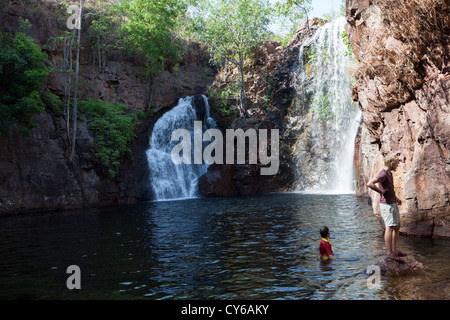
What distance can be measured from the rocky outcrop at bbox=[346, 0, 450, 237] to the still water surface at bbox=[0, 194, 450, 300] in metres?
1.04

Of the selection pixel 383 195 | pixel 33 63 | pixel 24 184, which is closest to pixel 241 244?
pixel 383 195

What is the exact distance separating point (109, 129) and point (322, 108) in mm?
16112

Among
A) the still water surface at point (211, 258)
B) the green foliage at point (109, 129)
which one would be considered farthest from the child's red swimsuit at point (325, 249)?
the green foliage at point (109, 129)

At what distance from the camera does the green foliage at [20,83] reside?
2088 cm

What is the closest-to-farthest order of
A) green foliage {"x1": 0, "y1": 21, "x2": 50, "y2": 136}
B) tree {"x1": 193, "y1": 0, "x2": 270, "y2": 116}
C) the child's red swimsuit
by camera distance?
the child's red swimsuit < green foliage {"x1": 0, "y1": 21, "x2": 50, "y2": 136} < tree {"x1": 193, "y1": 0, "x2": 270, "y2": 116}

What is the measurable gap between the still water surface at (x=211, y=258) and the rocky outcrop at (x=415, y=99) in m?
1.04

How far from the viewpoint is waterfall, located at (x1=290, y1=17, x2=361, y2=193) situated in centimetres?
2952

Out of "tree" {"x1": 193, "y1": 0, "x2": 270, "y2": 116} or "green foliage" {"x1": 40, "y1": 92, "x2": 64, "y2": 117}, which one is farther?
"tree" {"x1": 193, "y1": 0, "x2": 270, "y2": 116}

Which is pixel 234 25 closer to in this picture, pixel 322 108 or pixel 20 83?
pixel 322 108

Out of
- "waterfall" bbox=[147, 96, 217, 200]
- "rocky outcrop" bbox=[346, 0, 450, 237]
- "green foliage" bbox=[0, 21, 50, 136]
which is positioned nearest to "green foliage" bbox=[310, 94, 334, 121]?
"waterfall" bbox=[147, 96, 217, 200]

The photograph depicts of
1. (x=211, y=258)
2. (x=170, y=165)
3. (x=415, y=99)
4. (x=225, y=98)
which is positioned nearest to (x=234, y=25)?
(x=225, y=98)

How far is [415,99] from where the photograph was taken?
11.5 m

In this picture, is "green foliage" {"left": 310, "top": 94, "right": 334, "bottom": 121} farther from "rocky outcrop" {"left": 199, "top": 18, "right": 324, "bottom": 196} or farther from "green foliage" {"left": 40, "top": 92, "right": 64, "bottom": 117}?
"green foliage" {"left": 40, "top": 92, "right": 64, "bottom": 117}

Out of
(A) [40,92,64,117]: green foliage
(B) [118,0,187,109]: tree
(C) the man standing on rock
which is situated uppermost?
(B) [118,0,187,109]: tree
